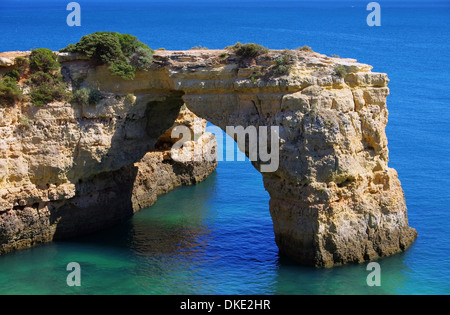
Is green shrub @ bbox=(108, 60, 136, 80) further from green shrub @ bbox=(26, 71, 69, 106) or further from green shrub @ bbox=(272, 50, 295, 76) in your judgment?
green shrub @ bbox=(272, 50, 295, 76)

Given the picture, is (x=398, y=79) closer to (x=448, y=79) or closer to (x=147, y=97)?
(x=448, y=79)

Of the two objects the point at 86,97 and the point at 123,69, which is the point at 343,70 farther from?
the point at 86,97

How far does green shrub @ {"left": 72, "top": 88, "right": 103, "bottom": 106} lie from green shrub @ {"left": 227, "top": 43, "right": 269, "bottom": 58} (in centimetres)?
822

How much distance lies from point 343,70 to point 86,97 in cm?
1404

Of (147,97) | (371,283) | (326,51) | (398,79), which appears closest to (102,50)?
(147,97)

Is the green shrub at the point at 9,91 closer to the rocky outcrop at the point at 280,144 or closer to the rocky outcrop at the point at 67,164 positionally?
the rocky outcrop at the point at 67,164

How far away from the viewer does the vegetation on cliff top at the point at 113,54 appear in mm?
38750

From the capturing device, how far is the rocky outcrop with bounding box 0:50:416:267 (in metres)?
35.0

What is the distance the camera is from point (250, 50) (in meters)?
36.7

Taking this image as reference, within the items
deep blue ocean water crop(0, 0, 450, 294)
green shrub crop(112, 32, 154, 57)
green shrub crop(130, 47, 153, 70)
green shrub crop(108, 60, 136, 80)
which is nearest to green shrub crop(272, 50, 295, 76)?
green shrub crop(130, 47, 153, 70)

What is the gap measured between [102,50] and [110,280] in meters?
12.8
